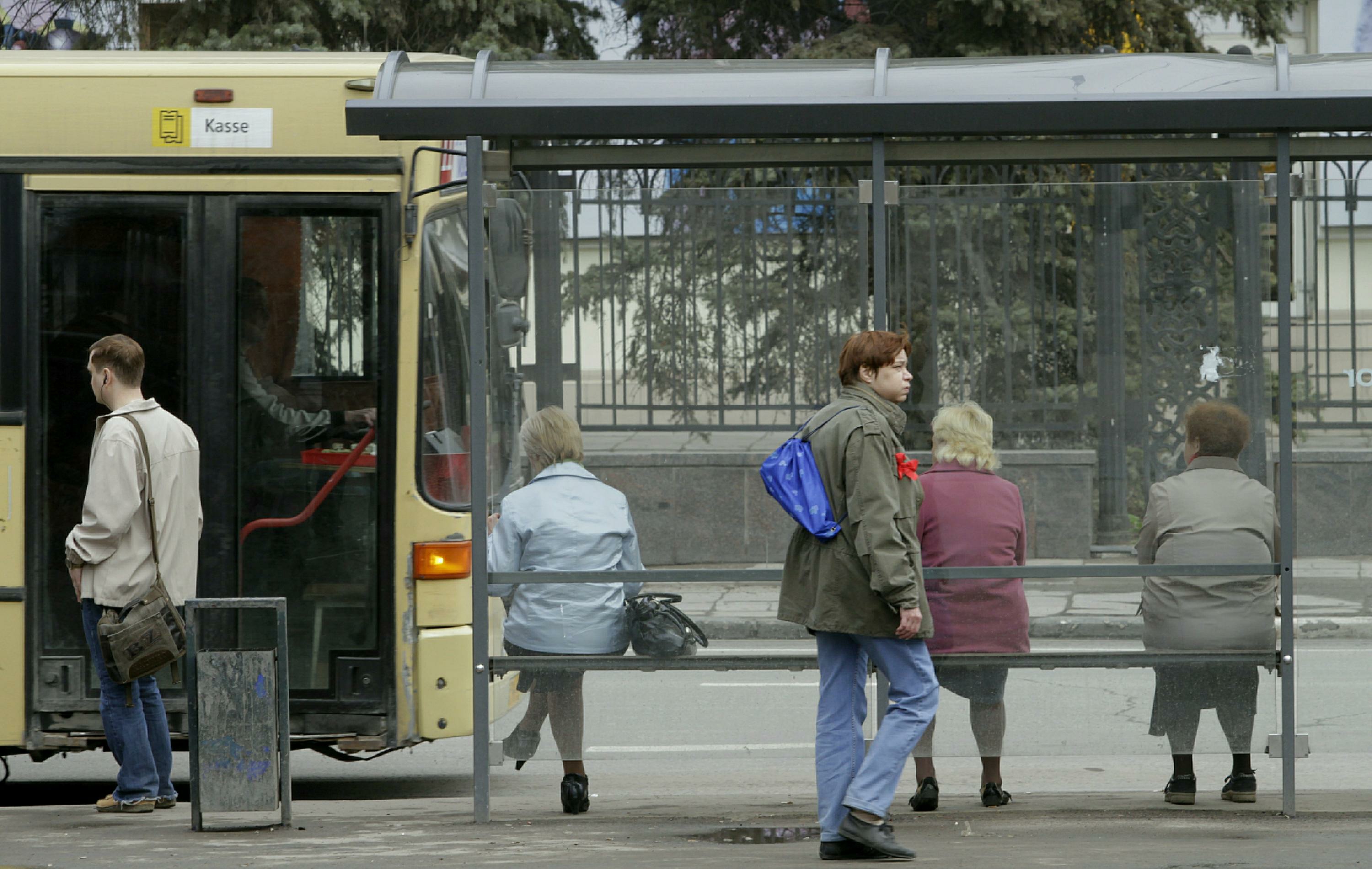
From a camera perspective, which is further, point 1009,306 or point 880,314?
point 1009,306

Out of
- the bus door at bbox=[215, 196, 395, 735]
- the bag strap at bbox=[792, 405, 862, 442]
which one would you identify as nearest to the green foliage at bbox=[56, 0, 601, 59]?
the bus door at bbox=[215, 196, 395, 735]

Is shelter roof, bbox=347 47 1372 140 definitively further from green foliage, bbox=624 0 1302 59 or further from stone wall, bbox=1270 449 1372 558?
green foliage, bbox=624 0 1302 59

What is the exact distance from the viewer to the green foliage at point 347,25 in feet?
46.1

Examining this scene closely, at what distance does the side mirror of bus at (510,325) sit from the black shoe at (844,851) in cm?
211

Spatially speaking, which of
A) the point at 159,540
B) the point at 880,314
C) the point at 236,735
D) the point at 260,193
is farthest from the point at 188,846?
the point at 880,314

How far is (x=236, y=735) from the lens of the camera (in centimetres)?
536

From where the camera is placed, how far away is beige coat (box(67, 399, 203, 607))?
555 cm

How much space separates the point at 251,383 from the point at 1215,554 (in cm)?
377

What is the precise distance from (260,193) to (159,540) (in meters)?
1.47

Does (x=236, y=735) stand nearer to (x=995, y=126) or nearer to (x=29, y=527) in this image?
(x=29, y=527)

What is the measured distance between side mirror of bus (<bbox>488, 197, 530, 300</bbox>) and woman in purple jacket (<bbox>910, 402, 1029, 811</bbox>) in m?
1.62

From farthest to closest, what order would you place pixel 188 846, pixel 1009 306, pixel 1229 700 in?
pixel 1009 306
pixel 1229 700
pixel 188 846

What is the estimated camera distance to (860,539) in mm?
4715

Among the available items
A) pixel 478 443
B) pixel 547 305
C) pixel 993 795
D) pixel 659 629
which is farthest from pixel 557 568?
pixel 993 795
